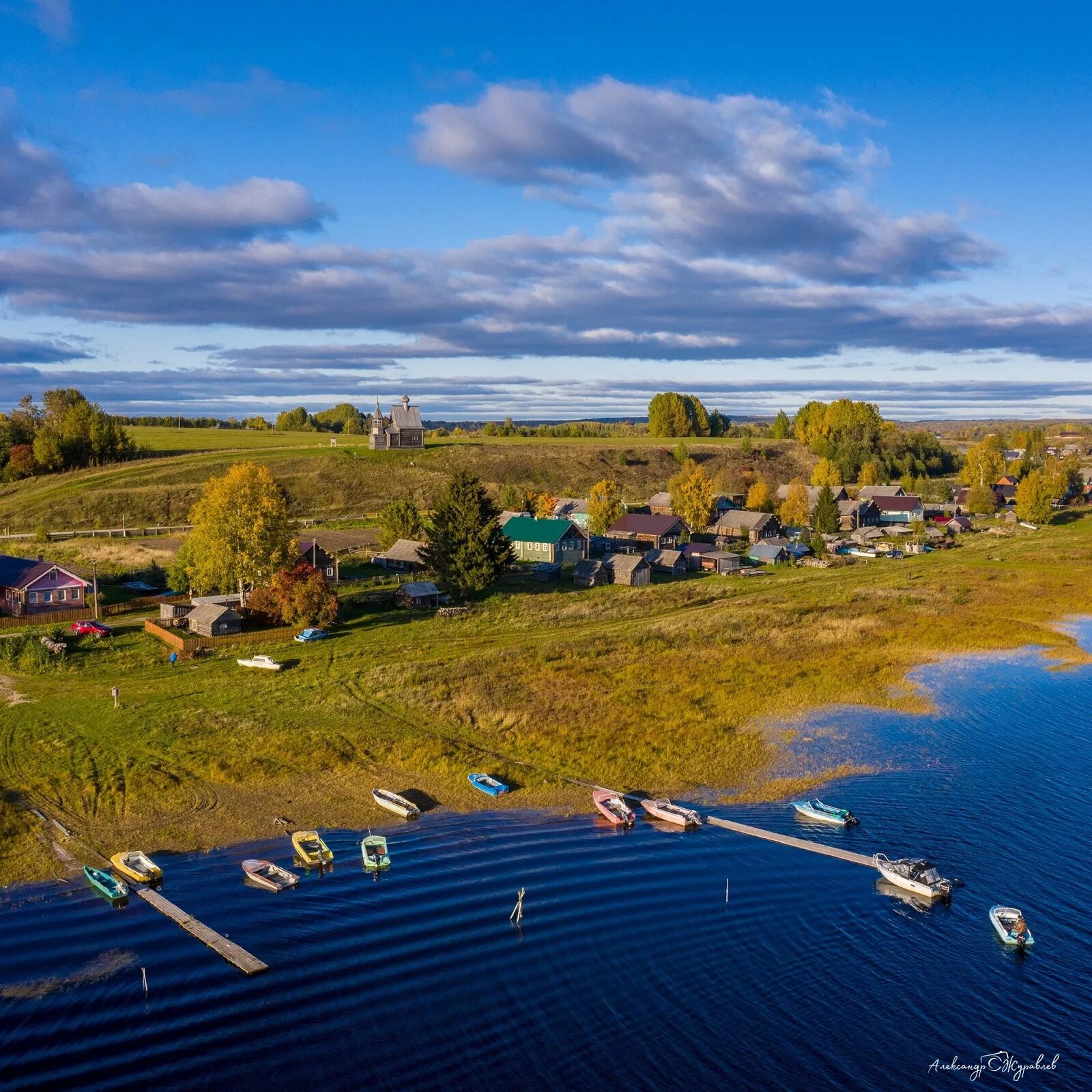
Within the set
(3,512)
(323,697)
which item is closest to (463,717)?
(323,697)

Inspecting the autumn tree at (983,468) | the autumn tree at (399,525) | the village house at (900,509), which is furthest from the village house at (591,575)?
the autumn tree at (983,468)

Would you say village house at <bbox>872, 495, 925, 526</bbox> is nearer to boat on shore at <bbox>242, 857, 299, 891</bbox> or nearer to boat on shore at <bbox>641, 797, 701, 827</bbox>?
boat on shore at <bbox>641, 797, 701, 827</bbox>

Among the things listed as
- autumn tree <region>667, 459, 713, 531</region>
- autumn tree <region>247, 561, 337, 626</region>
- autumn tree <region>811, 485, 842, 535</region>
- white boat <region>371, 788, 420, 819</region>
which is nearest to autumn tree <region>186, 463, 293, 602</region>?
autumn tree <region>247, 561, 337, 626</region>

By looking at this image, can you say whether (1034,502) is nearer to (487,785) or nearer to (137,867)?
(487,785)

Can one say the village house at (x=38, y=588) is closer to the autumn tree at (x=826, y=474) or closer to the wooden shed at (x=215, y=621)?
the wooden shed at (x=215, y=621)

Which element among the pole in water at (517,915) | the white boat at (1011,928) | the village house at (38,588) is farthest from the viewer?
the village house at (38,588)

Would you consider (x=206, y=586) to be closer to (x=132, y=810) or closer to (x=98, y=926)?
(x=132, y=810)
